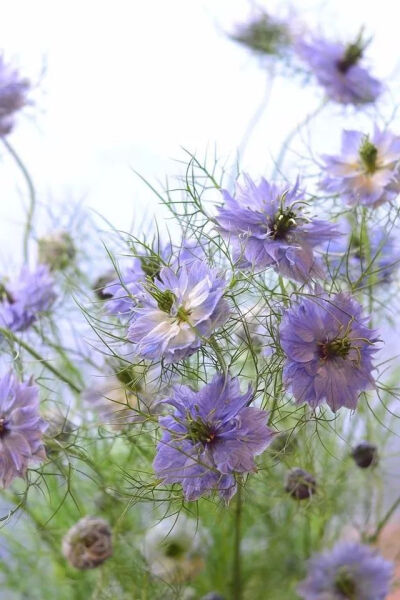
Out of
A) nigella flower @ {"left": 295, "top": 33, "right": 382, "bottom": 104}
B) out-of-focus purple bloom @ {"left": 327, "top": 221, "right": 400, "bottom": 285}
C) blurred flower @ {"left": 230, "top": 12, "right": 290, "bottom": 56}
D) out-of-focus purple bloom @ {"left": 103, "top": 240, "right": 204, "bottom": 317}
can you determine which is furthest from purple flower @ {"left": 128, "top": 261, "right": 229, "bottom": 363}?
blurred flower @ {"left": 230, "top": 12, "right": 290, "bottom": 56}

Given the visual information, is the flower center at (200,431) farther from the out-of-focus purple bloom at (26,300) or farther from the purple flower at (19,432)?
the out-of-focus purple bloom at (26,300)

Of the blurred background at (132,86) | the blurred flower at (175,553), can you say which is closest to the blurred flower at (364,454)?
the blurred flower at (175,553)

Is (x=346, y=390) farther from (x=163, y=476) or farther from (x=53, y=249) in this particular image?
(x=53, y=249)

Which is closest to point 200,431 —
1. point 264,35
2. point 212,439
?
point 212,439

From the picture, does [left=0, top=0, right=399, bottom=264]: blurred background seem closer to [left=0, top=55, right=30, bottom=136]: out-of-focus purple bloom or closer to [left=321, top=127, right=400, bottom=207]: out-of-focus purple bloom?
[left=0, top=55, right=30, bottom=136]: out-of-focus purple bloom

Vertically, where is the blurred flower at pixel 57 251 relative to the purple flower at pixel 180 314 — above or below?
above

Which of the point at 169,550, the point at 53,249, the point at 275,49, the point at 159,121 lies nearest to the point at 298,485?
the point at 169,550
